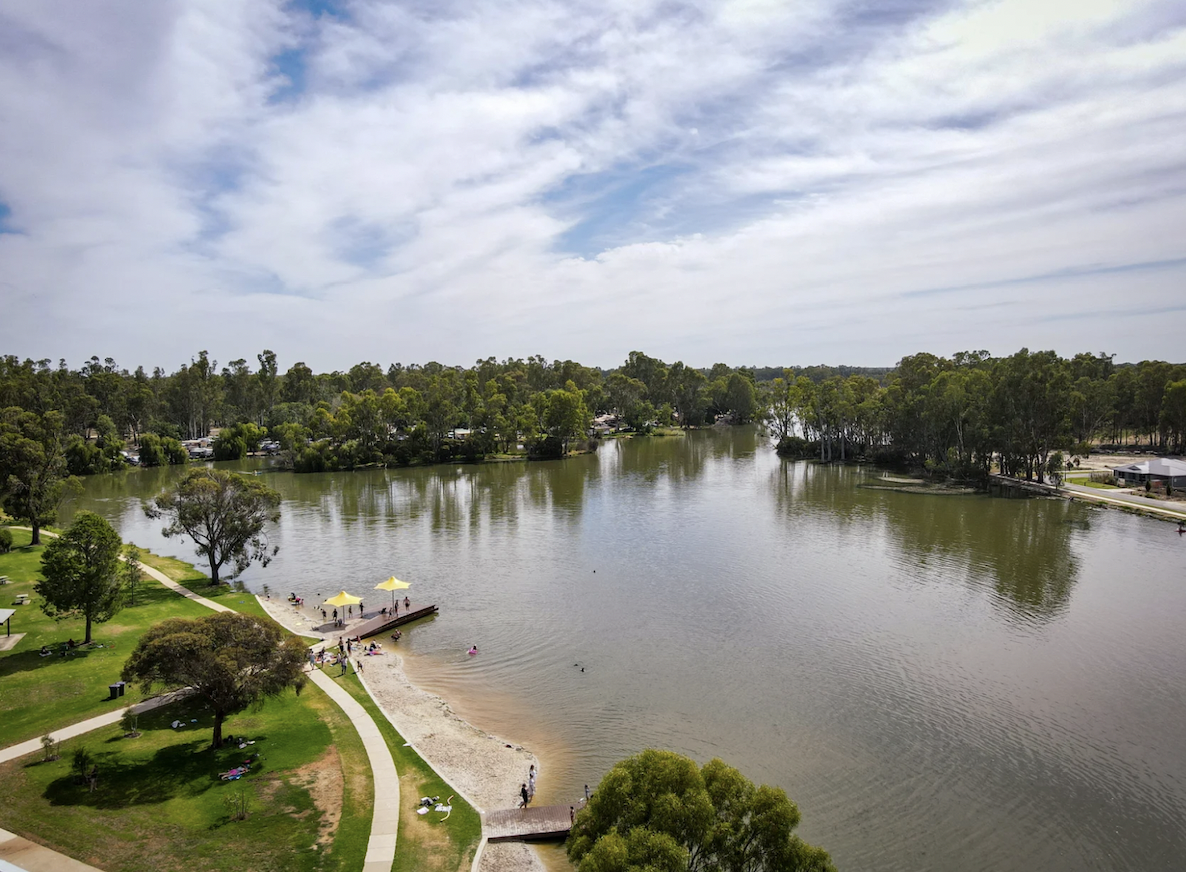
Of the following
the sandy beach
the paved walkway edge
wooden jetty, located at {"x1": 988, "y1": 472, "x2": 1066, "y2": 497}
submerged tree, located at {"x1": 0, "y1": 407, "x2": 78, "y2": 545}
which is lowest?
the sandy beach

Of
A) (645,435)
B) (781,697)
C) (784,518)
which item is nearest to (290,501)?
(784,518)

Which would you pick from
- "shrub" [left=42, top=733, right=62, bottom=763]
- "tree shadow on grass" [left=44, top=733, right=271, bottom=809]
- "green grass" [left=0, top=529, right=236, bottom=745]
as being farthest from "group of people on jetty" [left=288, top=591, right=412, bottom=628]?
"shrub" [left=42, top=733, right=62, bottom=763]

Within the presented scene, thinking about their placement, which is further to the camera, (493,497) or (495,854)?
(493,497)

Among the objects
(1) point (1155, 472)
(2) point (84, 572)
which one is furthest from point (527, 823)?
(1) point (1155, 472)

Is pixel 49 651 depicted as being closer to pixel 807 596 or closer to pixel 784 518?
pixel 807 596

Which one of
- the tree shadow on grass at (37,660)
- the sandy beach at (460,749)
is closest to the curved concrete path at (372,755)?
the sandy beach at (460,749)

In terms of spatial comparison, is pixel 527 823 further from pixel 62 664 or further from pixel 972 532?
pixel 972 532

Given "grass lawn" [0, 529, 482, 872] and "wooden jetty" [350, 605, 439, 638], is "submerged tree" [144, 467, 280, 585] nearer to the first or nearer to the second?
"wooden jetty" [350, 605, 439, 638]
